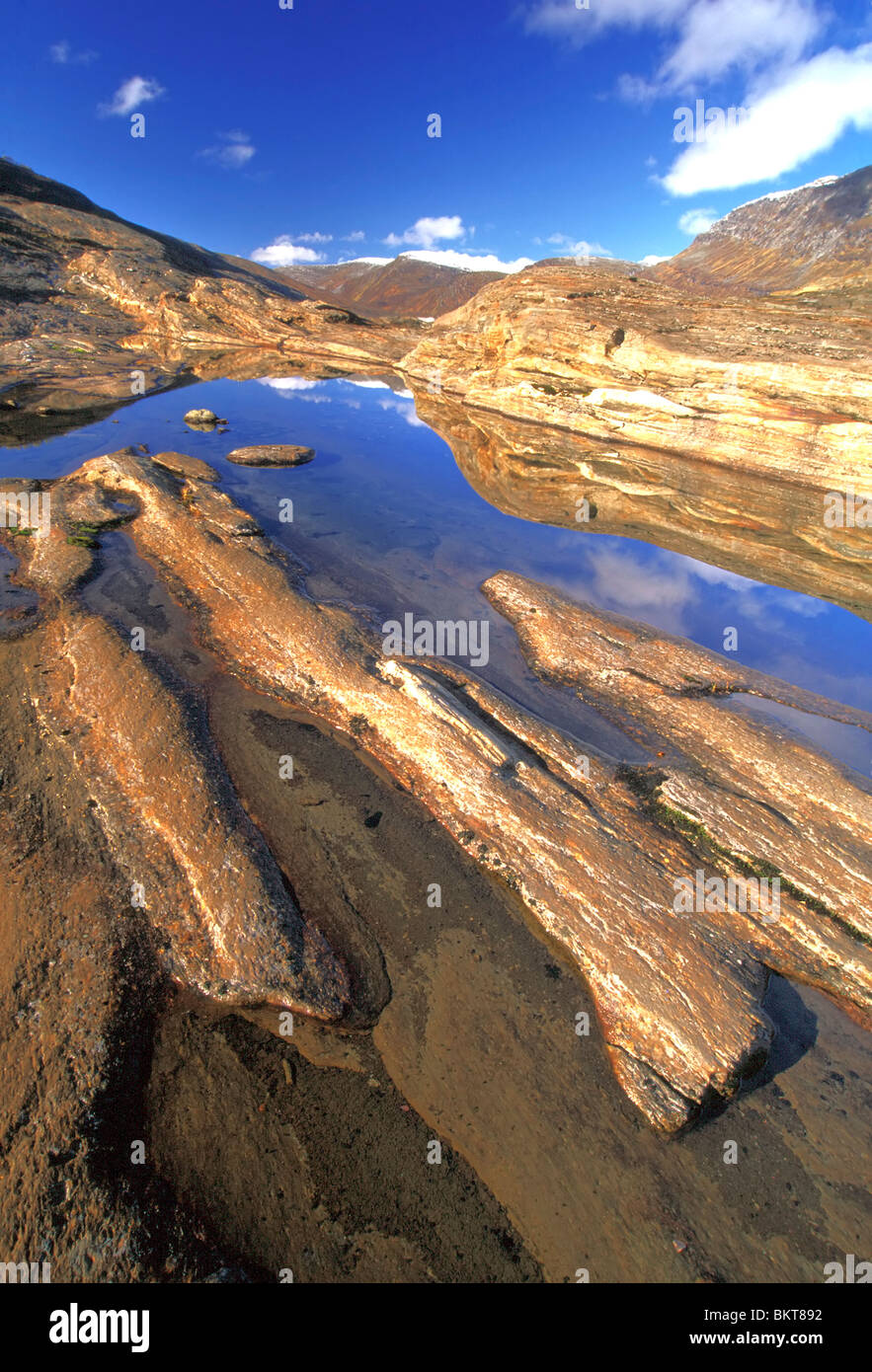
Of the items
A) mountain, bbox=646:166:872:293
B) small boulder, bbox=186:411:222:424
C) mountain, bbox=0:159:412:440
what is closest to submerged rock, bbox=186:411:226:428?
small boulder, bbox=186:411:222:424

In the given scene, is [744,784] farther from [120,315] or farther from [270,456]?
[120,315]

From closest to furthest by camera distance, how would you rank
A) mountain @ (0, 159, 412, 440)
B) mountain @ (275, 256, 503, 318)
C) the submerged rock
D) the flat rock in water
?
the flat rock in water → the submerged rock → mountain @ (0, 159, 412, 440) → mountain @ (275, 256, 503, 318)

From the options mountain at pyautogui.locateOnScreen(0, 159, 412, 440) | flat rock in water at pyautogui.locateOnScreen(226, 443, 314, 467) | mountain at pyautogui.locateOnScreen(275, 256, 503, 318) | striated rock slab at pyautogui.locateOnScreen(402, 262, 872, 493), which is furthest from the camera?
mountain at pyautogui.locateOnScreen(275, 256, 503, 318)

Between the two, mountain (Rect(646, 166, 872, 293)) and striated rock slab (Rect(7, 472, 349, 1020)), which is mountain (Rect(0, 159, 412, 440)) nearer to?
striated rock slab (Rect(7, 472, 349, 1020))

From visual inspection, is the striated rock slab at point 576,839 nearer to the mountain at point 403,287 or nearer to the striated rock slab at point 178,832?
the striated rock slab at point 178,832

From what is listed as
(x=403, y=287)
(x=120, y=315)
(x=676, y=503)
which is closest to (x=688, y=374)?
(x=676, y=503)
